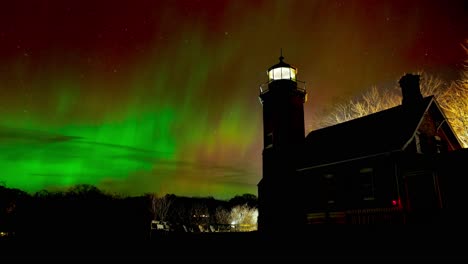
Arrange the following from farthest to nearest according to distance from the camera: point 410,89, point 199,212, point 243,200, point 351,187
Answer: point 243,200 < point 199,212 < point 410,89 < point 351,187

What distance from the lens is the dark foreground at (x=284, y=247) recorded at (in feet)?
27.3

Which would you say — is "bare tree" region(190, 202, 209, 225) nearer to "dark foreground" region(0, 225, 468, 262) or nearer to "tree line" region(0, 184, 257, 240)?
"tree line" region(0, 184, 257, 240)

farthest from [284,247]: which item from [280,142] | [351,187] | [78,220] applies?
[280,142]

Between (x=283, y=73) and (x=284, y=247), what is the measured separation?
1635 cm

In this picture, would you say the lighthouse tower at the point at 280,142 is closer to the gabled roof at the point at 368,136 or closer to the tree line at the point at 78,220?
the gabled roof at the point at 368,136

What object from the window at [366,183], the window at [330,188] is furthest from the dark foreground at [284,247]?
the window at [330,188]

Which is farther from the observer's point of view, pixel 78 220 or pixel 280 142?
pixel 280 142

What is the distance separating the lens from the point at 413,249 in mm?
8852

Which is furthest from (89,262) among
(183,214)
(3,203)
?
(183,214)

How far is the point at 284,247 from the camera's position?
10336mm

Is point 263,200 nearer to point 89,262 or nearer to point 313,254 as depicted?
point 313,254

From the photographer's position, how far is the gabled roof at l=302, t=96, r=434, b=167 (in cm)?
1822

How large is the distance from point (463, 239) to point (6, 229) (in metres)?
15.1

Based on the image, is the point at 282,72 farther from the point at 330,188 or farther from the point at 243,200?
the point at 243,200
